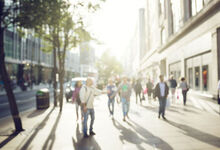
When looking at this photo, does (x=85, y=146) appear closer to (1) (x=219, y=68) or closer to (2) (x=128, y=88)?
(2) (x=128, y=88)

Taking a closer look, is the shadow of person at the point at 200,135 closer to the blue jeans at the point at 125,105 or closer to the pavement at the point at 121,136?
the pavement at the point at 121,136

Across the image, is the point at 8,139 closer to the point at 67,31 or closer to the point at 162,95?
the point at 162,95

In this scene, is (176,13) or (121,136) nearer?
(121,136)

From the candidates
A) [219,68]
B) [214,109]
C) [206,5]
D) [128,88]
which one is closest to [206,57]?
[219,68]

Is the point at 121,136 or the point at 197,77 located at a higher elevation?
the point at 197,77

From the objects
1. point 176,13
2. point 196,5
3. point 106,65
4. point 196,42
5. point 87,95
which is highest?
point 176,13

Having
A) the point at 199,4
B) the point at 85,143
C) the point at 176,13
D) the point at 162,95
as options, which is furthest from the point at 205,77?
the point at 85,143

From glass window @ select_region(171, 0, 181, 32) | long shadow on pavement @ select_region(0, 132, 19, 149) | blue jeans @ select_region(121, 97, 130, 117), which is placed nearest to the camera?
long shadow on pavement @ select_region(0, 132, 19, 149)

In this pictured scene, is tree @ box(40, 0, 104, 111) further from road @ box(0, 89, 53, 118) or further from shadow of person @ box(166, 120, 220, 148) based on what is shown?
shadow of person @ box(166, 120, 220, 148)

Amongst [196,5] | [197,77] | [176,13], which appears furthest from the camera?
[176,13]

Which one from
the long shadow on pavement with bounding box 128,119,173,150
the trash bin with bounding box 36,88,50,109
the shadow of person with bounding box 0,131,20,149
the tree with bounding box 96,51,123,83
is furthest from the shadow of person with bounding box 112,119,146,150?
the tree with bounding box 96,51,123,83

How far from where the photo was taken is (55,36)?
1284cm

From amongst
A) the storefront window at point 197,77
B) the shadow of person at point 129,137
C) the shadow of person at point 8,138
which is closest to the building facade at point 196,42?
the storefront window at point 197,77

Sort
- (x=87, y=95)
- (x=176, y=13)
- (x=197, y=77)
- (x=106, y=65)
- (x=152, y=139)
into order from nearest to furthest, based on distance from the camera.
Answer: (x=152, y=139)
(x=87, y=95)
(x=197, y=77)
(x=176, y=13)
(x=106, y=65)
